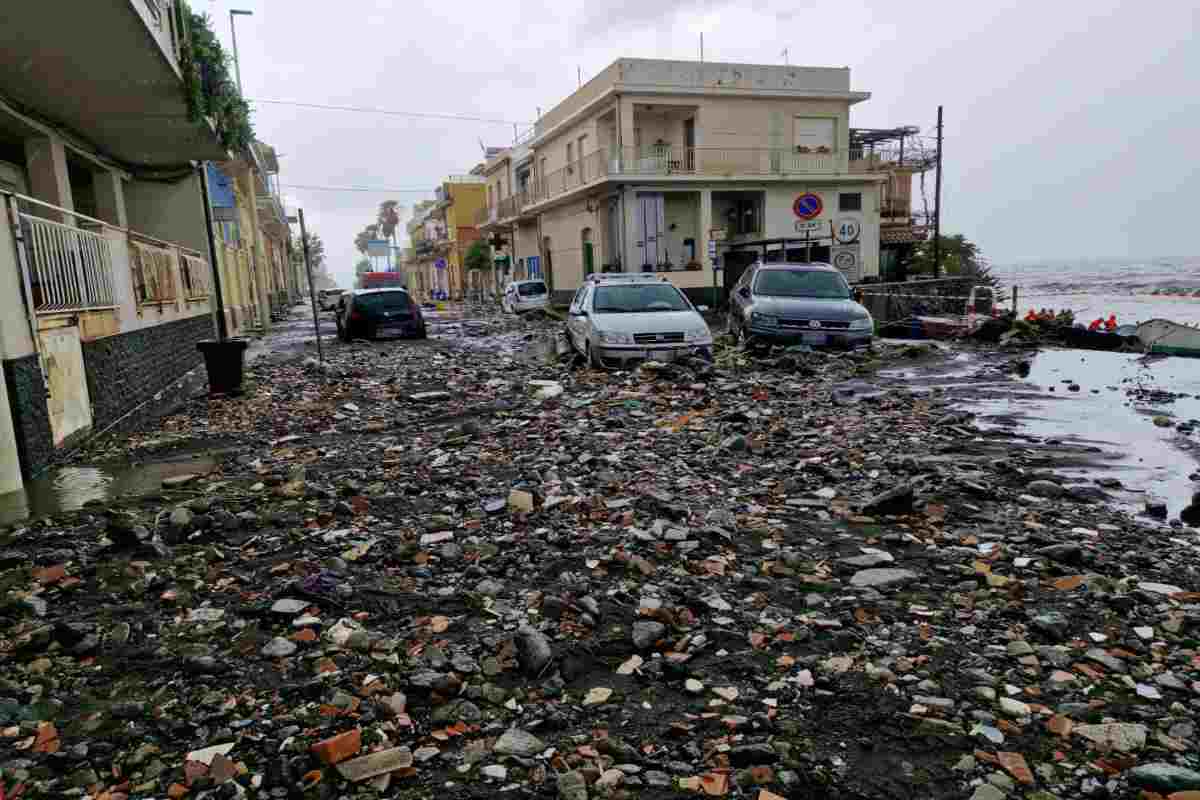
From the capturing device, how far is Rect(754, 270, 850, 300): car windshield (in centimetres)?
1484

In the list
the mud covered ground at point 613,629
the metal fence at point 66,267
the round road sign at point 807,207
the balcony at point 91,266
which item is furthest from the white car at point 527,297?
the mud covered ground at point 613,629

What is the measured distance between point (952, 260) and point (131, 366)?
44.5 m

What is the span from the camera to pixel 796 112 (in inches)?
1321

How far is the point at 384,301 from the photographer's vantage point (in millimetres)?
22047

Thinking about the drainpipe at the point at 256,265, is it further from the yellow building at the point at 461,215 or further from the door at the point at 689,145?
the yellow building at the point at 461,215

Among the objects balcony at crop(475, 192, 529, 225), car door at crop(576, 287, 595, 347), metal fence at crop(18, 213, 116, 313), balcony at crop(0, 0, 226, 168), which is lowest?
car door at crop(576, 287, 595, 347)

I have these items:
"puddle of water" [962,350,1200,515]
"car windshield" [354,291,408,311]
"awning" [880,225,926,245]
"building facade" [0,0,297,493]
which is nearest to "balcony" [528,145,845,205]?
"awning" [880,225,926,245]

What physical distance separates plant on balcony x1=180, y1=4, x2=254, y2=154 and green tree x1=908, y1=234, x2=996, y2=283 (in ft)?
112

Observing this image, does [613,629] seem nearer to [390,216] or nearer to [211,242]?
[211,242]

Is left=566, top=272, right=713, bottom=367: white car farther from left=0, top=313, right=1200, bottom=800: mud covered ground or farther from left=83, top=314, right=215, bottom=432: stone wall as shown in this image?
left=83, top=314, right=215, bottom=432: stone wall

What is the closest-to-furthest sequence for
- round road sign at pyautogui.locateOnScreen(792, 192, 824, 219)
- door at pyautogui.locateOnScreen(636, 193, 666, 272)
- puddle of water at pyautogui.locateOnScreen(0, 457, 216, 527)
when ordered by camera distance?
puddle of water at pyautogui.locateOnScreen(0, 457, 216, 527), round road sign at pyautogui.locateOnScreen(792, 192, 824, 219), door at pyautogui.locateOnScreen(636, 193, 666, 272)

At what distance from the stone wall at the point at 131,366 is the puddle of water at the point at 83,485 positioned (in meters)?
1.49

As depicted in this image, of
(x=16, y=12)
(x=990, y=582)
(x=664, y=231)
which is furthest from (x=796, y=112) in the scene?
(x=990, y=582)

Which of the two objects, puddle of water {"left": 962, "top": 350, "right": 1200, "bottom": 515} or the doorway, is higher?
the doorway
